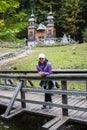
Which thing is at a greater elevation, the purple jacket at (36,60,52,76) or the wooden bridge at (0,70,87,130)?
the purple jacket at (36,60,52,76)

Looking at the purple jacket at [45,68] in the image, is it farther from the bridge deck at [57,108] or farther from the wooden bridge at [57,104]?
the bridge deck at [57,108]

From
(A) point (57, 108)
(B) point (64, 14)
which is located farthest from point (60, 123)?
(B) point (64, 14)

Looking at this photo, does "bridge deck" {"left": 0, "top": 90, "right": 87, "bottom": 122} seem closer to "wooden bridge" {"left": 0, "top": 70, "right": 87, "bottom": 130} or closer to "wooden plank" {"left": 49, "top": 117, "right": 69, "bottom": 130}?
"wooden bridge" {"left": 0, "top": 70, "right": 87, "bottom": 130}

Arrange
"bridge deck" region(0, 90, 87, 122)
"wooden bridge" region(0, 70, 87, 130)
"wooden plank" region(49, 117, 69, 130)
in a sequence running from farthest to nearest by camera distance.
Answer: "bridge deck" region(0, 90, 87, 122) → "wooden bridge" region(0, 70, 87, 130) → "wooden plank" region(49, 117, 69, 130)

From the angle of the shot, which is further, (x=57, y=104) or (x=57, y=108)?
(x=57, y=108)

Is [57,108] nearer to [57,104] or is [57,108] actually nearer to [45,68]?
[57,104]

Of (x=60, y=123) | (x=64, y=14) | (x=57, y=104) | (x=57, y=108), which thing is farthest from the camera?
(x=64, y=14)

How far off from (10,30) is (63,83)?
10808 mm

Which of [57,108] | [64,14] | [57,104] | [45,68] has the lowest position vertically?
[57,108]

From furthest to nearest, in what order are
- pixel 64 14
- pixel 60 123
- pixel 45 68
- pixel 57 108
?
pixel 64 14, pixel 57 108, pixel 45 68, pixel 60 123

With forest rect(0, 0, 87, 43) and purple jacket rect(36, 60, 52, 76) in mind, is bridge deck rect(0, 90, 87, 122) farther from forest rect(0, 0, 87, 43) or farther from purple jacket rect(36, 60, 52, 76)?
forest rect(0, 0, 87, 43)

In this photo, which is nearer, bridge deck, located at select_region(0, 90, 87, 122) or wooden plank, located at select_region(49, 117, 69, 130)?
wooden plank, located at select_region(49, 117, 69, 130)

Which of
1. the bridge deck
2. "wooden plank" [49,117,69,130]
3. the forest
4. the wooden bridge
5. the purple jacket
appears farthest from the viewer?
the forest

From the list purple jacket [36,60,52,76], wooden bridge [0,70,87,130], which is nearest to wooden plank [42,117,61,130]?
wooden bridge [0,70,87,130]
